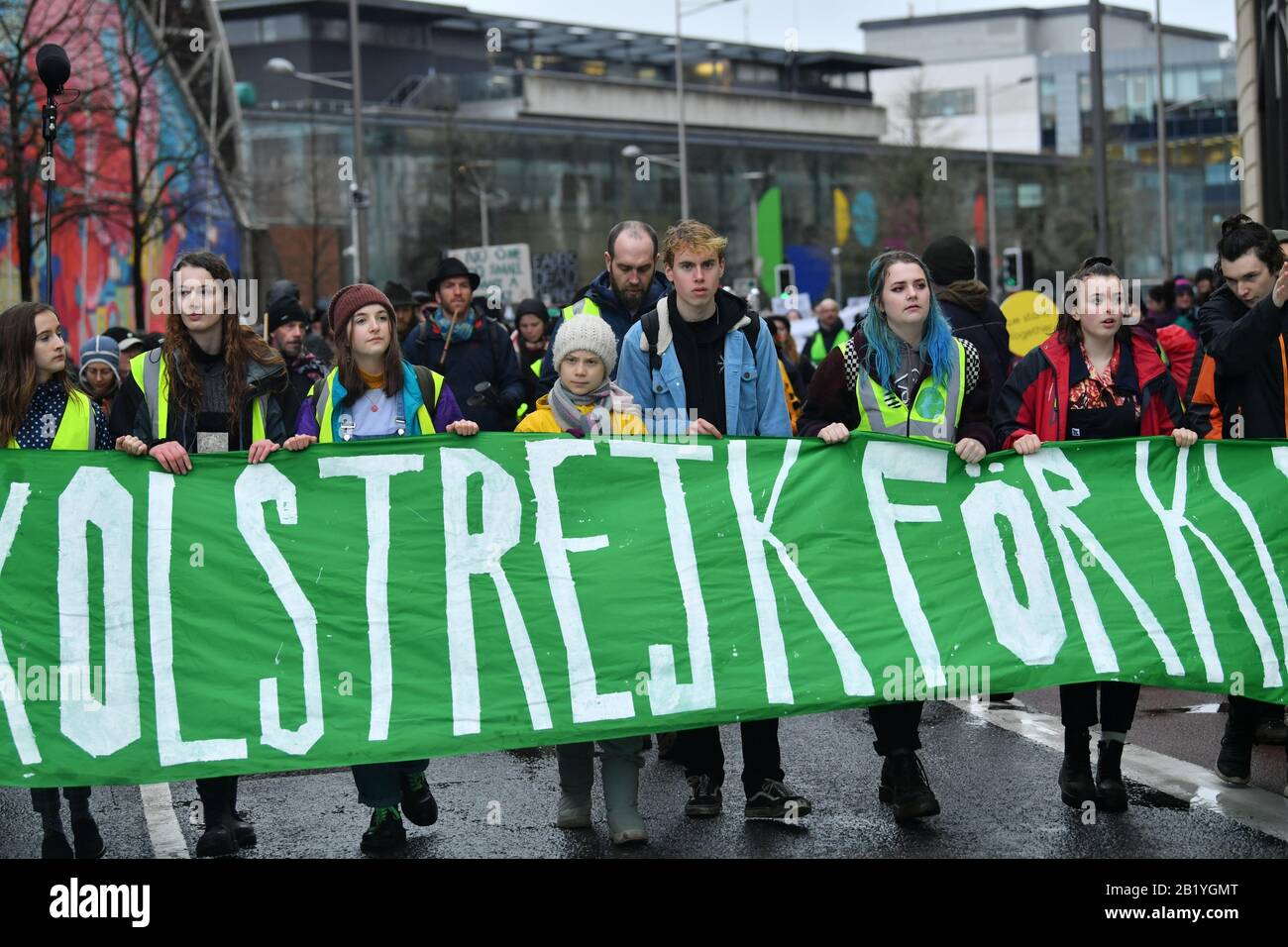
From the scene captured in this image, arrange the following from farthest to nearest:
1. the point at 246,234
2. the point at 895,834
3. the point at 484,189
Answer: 1. the point at 484,189
2. the point at 246,234
3. the point at 895,834

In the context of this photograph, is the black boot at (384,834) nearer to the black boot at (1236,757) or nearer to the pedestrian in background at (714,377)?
the pedestrian in background at (714,377)

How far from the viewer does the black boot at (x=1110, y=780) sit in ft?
22.9

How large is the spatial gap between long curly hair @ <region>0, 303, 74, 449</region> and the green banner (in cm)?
28

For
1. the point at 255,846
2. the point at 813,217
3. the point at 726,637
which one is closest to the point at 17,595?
the point at 255,846

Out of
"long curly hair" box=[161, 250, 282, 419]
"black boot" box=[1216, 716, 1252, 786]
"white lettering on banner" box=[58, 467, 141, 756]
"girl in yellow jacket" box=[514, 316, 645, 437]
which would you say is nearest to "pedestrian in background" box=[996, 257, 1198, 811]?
"black boot" box=[1216, 716, 1252, 786]

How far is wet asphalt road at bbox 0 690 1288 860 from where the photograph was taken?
21.4ft

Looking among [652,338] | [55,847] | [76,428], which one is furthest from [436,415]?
[55,847]

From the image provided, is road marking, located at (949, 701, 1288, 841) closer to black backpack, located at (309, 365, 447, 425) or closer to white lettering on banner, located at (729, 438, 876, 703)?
white lettering on banner, located at (729, 438, 876, 703)

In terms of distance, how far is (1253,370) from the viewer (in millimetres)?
7371

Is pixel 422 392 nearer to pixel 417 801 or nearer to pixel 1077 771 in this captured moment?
pixel 417 801

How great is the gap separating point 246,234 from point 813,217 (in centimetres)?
4441

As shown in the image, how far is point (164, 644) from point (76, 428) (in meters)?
1.03
